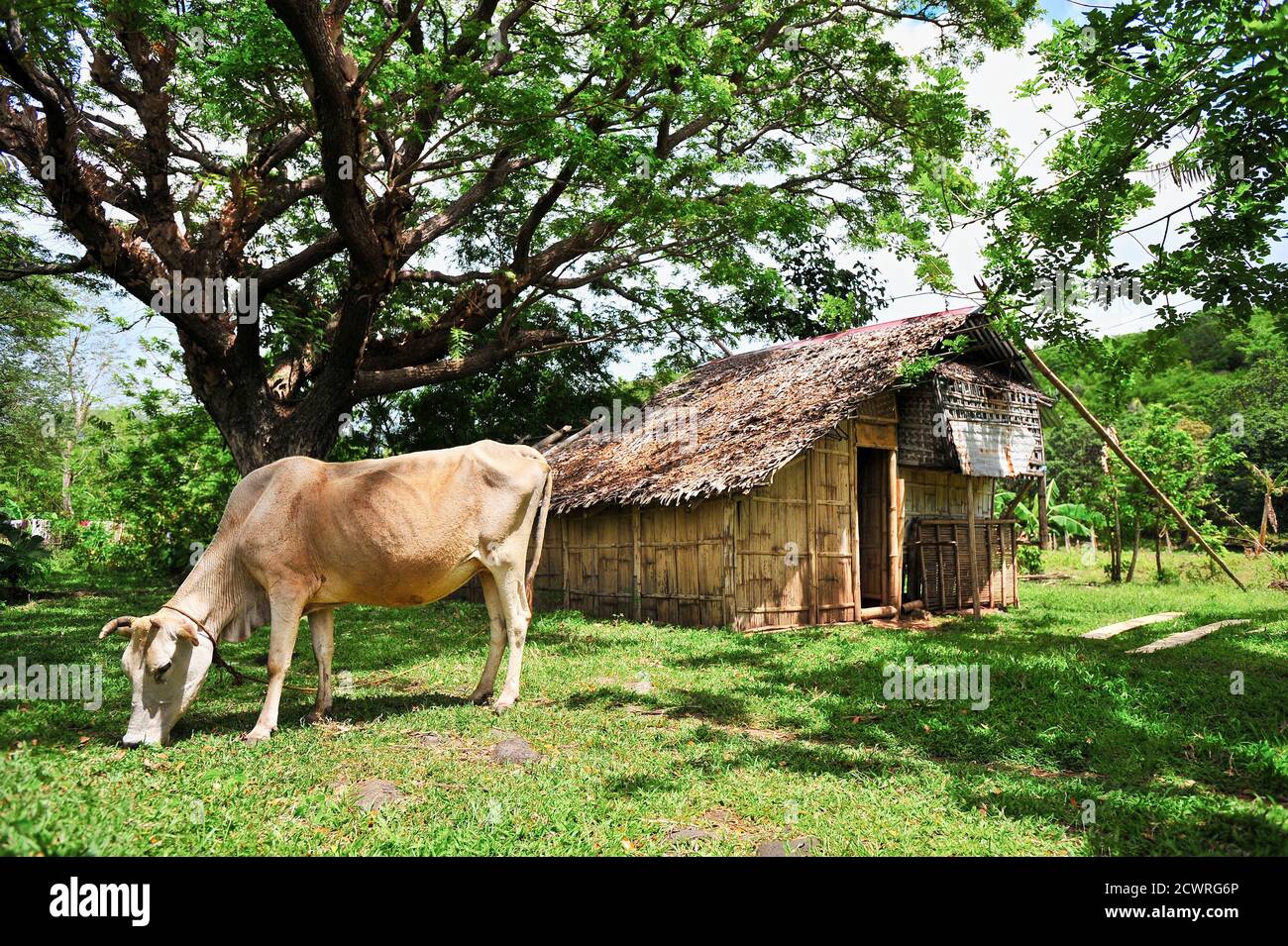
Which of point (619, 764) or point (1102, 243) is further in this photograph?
point (1102, 243)

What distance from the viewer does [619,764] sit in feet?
18.1

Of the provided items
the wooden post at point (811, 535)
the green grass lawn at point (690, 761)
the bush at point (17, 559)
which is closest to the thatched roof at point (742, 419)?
the wooden post at point (811, 535)

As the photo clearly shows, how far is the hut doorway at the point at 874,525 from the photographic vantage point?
15031 mm

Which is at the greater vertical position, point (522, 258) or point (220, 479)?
point (522, 258)

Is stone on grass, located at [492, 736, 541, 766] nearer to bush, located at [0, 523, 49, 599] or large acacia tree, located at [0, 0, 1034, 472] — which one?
large acacia tree, located at [0, 0, 1034, 472]

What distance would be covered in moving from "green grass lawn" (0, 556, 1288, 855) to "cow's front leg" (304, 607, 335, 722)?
183 millimetres

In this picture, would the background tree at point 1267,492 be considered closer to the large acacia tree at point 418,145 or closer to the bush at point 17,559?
the large acacia tree at point 418,145

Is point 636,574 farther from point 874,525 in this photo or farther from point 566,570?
point 874,525

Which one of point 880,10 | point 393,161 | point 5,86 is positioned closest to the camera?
point 5,86

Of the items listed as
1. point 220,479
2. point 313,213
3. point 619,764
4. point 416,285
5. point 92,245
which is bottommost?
point 619,764

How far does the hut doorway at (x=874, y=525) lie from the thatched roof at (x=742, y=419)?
6.21 feet
